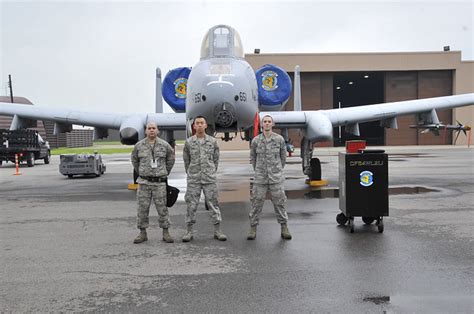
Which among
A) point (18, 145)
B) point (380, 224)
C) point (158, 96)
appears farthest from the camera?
point (18, 145)

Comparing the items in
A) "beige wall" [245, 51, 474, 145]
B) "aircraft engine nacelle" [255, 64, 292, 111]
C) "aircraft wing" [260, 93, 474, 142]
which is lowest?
"aircraft wing" [260, 93, 474, 142]

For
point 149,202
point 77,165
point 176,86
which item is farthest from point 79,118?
point 149,202

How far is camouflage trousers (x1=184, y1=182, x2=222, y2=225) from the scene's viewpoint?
687 centimetres

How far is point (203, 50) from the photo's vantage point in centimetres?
1164

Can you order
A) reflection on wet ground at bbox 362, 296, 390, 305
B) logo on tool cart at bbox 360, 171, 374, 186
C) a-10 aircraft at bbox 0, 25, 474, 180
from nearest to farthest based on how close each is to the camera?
1. reflection on wet ground at bbox 362, 296, 390, 305
2. logo on tool cart at bbox 360, 171, 374, 186
3. a-10 aircraft at bbox 0, 25, 474, 180

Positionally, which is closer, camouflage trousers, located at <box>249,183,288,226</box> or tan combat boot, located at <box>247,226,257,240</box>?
tan combat boot, located at <box>247,226,257,240</box>

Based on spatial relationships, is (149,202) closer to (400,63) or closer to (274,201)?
(274,201)

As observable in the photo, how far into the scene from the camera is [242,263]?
5.48 metres

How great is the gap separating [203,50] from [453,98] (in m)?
9.91

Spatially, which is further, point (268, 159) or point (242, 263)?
point (268, 159)

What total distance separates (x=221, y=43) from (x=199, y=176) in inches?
214

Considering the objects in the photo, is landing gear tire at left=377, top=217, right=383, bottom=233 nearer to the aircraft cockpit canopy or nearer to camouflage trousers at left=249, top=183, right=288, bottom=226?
camouflage trousers at left=249, top=183, right=288, bottom=226

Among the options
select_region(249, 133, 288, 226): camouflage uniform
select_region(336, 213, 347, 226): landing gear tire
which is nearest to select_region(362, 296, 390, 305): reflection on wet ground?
select_region(249, 133, 288, 226): camouflage uniform

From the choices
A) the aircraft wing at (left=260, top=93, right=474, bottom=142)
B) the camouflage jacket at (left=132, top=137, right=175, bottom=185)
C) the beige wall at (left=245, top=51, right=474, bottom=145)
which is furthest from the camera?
the beige wall at (left=245, top=51, right=474, bottom=145)
